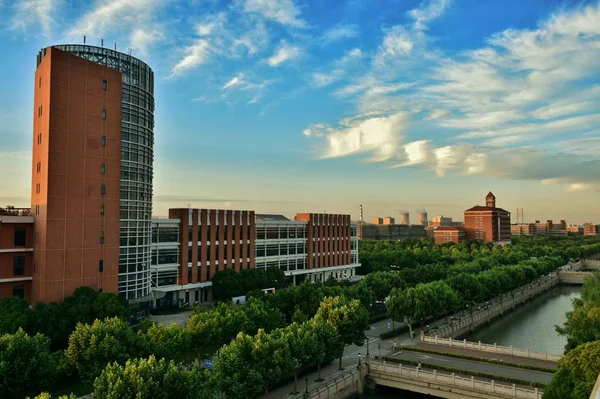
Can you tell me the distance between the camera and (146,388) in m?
23.1

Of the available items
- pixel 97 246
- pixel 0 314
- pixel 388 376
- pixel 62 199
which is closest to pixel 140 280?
pixel 97 246

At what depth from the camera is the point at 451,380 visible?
122 feet

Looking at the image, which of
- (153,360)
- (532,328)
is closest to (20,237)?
(153,360)

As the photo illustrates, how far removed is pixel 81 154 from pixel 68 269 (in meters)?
12.4

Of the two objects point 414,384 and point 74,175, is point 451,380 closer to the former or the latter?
point 414,384

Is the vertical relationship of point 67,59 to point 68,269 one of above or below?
above

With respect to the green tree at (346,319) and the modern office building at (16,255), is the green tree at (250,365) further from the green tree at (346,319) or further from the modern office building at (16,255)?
the modern office building at (16,255)

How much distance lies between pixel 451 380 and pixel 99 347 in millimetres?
27260

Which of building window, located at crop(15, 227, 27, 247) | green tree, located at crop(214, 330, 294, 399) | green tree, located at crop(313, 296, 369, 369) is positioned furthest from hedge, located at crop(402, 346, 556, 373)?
building window, located at crop(15, 227, 27, 247)

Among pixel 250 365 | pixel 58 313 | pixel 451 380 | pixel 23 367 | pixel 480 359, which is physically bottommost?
pixel 480 359

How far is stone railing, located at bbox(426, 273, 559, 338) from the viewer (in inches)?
2254

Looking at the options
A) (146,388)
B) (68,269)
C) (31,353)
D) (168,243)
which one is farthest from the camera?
(168,243)

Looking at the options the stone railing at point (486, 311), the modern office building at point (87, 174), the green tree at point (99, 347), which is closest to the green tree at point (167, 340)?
the green tree at point (99, 347)

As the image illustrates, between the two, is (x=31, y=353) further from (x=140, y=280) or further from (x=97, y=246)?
(x=140, y=280)
